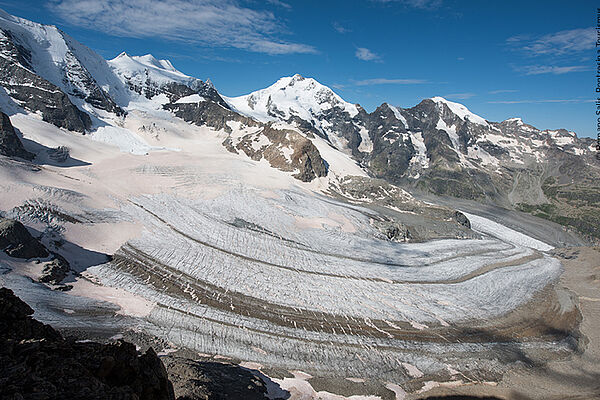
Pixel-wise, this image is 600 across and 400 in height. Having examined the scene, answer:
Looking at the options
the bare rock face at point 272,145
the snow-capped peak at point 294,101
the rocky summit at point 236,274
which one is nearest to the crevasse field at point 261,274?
the rocky summit at point 236,274

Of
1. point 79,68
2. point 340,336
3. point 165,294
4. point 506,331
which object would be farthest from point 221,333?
point 79,68

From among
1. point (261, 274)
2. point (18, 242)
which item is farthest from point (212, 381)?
point (18, 242)

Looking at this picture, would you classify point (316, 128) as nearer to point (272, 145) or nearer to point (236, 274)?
point (272, 145)

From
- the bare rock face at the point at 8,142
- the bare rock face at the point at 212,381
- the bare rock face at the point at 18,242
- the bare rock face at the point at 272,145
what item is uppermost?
the bare rock face at the point at 272,145

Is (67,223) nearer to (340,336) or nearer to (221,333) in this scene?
(221,333)

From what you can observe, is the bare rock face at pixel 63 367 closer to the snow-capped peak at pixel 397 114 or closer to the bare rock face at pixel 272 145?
the bare rock face at pixel 272 145
